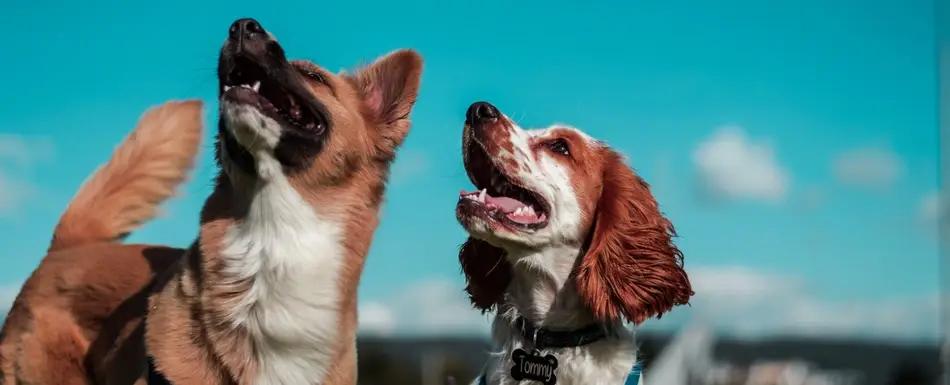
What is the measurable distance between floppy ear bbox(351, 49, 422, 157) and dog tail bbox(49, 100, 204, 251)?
5.47 feet

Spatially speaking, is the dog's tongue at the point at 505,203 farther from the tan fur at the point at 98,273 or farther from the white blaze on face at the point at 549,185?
the tan fur at the point at 98,273

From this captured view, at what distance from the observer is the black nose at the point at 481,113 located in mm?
4934

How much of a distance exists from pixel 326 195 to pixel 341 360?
819 mm

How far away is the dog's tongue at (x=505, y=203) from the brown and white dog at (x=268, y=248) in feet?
2.00

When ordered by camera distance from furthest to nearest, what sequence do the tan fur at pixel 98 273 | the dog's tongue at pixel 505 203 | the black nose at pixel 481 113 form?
the tan fur at pixel 98 273
the black nose at pixel 481 113
the dog's tongue at pixel 505 203

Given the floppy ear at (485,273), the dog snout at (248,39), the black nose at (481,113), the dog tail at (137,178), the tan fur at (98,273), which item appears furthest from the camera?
the dog tail at (137,178)

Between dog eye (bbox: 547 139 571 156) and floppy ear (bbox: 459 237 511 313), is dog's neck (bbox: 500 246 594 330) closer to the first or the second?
floppy ear (bbox: 459 237 511 313)

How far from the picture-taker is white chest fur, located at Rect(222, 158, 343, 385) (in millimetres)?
4402

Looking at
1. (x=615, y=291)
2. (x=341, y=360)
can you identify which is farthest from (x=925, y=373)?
(x=341, y=360)

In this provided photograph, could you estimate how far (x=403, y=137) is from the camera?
16.9 ft

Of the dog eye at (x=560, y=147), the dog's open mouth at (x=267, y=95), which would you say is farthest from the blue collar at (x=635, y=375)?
the dog's open mouth at (x=267, y=95)

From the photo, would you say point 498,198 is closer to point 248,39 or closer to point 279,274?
point 279,274

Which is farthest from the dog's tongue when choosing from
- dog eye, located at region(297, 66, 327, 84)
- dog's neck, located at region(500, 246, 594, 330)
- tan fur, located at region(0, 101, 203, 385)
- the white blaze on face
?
tan fur, located at region(0, 101, 203, 385)

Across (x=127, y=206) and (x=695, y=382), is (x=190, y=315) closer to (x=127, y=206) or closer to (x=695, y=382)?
(x=127, y=206)
